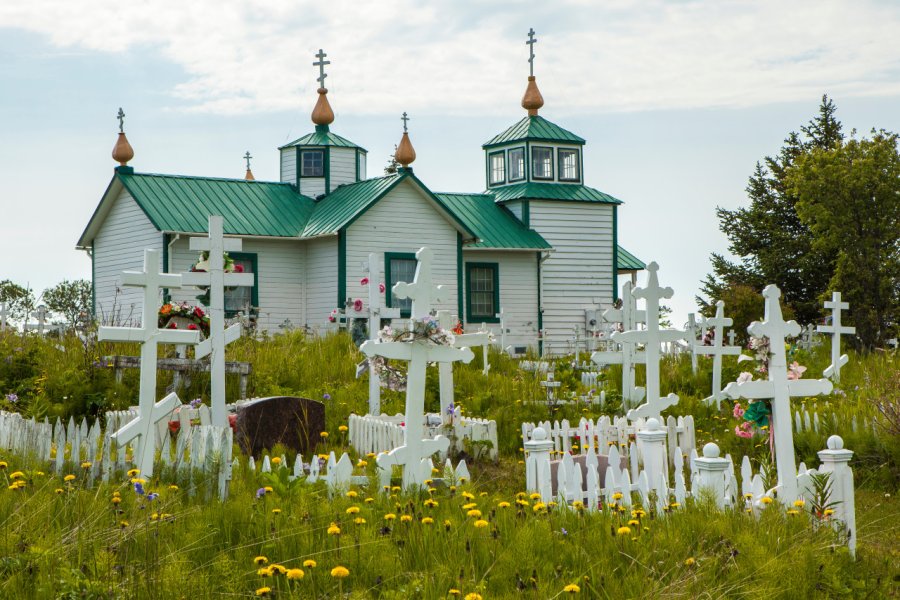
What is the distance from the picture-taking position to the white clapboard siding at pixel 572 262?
2883 centimetres

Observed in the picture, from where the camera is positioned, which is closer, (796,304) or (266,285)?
(266,285)

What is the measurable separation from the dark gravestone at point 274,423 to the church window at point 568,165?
65.6 ft

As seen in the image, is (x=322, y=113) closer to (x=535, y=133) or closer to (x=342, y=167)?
(x=342, y=167)

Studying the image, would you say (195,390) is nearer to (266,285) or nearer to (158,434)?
(158,434)

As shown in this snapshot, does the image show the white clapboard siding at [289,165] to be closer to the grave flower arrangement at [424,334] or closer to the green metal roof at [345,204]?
the green metal roof at [345,204]

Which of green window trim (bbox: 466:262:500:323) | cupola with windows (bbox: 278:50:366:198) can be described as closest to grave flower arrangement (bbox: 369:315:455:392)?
green window trim (bbox: 466:262:500:323)

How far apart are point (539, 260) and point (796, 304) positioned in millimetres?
11606

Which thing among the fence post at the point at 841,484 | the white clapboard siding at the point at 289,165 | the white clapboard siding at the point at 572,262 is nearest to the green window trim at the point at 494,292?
the white clapboard siding at the point at 572,262

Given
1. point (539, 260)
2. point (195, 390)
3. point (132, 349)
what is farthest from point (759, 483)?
point (539, 260)

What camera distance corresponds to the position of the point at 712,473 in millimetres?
7004

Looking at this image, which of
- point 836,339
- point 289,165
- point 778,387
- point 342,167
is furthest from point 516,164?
point 778,387

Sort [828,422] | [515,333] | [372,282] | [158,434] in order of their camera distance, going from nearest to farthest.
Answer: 1. [158,434]
2. [828,422]
3. [372,282]
4. [515,333]

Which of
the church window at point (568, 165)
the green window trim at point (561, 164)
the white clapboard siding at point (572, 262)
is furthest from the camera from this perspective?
the church window at point (568, 165)

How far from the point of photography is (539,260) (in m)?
28.5
